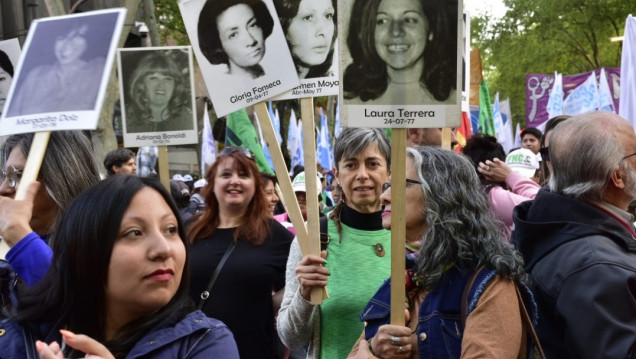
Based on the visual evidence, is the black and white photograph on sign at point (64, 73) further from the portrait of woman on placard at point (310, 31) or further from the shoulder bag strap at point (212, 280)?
the shoulder bag strap at point (212, 280)

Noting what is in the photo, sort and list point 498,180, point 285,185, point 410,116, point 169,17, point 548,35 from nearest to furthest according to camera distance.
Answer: point 410,116
point 285,185
point 498,180
point 169,17
point 548,35

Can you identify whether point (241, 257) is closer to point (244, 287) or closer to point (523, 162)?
point (244, 287)

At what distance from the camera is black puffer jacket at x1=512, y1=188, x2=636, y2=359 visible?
2.91 m

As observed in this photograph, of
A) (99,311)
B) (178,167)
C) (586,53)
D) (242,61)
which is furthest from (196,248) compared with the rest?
(586,53)

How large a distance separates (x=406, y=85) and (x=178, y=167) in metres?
31.0

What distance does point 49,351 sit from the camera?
83.5 inches

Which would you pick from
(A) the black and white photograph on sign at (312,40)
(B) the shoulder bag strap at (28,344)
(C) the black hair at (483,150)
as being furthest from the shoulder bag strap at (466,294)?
(C) the black hair at (483,150)

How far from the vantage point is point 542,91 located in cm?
1823

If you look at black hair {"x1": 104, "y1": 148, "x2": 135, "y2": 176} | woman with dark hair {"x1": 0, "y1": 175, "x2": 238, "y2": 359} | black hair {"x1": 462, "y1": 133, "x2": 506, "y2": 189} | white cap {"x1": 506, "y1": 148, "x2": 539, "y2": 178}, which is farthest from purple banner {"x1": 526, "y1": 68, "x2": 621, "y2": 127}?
woman with dark hair {"x1": 0, "y1": 175, "x2": 238, "y2": 359}

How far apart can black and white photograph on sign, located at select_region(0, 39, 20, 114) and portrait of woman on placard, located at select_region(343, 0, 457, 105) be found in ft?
8.09

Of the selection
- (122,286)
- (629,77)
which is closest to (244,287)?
(122,286)

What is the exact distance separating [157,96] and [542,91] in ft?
46.5

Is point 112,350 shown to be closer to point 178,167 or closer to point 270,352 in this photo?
point 270,352

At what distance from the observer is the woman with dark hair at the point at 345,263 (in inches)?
157
